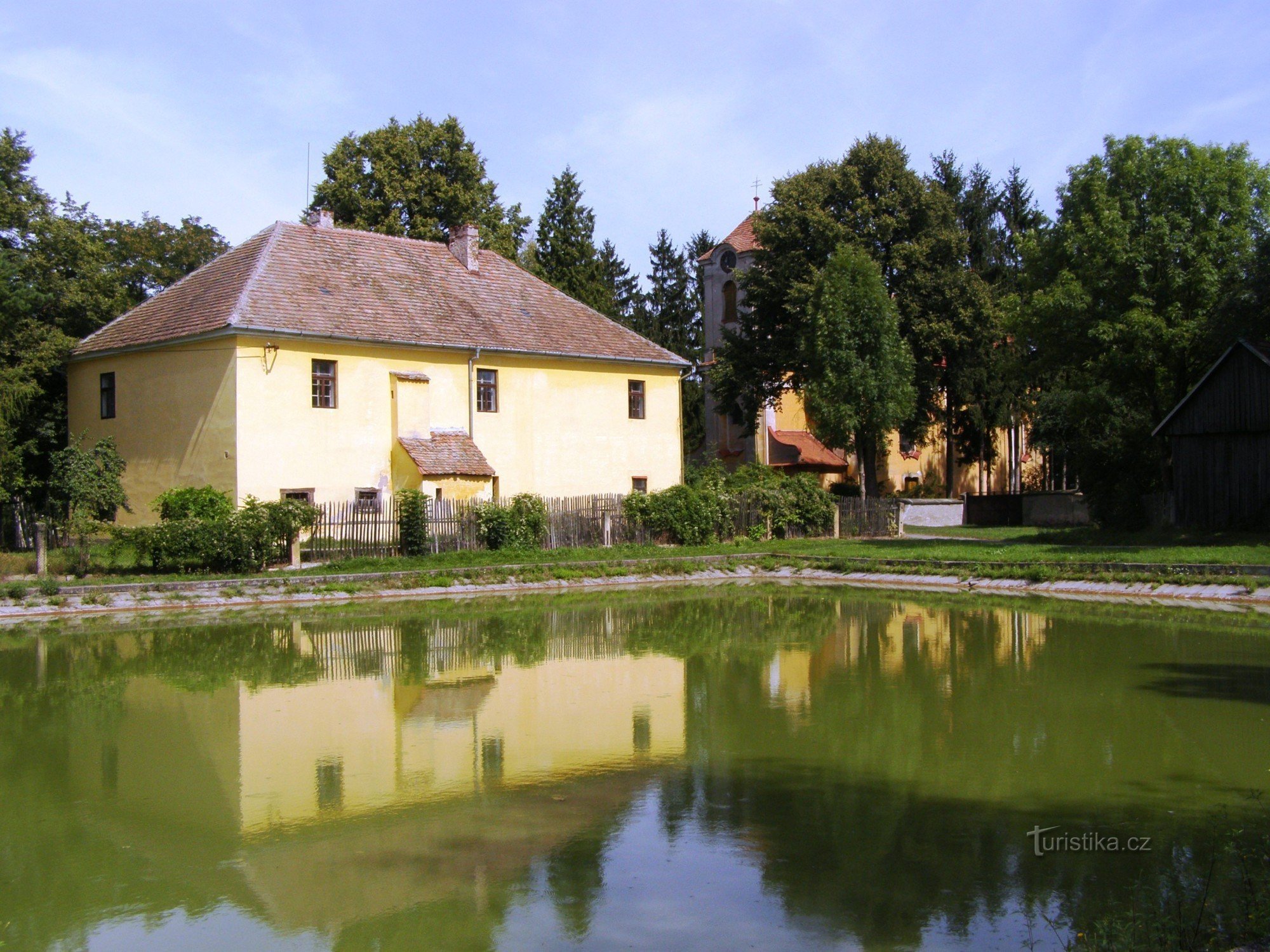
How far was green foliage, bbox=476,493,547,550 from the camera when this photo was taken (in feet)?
93.7

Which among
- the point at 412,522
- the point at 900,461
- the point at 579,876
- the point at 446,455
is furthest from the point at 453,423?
the point at 900,461

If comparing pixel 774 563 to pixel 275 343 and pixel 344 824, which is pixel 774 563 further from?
pixel 344 824

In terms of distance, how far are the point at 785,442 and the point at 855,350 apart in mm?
13227

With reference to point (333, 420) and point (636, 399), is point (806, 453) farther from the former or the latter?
point (333, 420)

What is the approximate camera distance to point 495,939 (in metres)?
6.21

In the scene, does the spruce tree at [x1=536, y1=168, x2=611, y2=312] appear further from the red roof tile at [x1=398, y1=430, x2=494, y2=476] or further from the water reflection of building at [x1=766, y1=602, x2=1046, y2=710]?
the water reflection of building at [x1=766, y1=602, x2=1046, y2=710]

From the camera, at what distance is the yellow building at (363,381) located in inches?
1162

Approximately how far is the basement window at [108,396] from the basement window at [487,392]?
10.3 m

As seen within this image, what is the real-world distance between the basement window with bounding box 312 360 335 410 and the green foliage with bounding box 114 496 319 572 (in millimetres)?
5708

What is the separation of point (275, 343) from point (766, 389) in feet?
71.9

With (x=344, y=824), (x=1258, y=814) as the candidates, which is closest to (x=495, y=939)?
(x=344, y=824)

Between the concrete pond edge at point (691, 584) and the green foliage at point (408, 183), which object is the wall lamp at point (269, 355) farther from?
the green foliage at point (408, 183)

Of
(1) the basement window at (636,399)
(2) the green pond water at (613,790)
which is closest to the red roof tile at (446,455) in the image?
(1) the basement window at (636,399)

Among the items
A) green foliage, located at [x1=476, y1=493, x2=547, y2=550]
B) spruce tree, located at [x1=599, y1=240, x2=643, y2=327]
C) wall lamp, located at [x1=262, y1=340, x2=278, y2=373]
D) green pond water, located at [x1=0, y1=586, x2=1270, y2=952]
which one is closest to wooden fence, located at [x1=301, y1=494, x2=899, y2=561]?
green foliage, located at [x1=476, y1=493, x2=547, y2=550]
